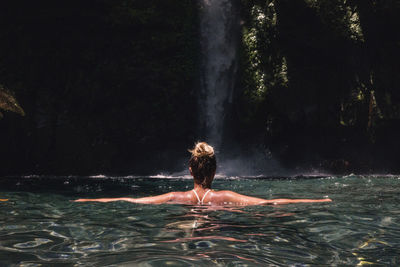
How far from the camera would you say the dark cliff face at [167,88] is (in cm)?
1716

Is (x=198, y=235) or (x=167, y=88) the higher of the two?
(x=167, y=88)

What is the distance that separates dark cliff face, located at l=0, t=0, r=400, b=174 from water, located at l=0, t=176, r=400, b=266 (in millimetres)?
12049

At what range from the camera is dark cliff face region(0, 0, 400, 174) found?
17.2 meters

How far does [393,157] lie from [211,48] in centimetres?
929

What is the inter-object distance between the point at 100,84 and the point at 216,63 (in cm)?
518

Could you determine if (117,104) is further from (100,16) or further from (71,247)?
(71,247)

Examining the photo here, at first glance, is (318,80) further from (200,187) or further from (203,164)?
(203,164)

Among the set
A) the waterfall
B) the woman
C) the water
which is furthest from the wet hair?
the waterfall

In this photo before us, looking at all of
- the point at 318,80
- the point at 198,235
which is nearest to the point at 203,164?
the point at 198,235

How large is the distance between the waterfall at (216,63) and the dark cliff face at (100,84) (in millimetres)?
512

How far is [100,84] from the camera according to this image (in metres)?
18.0

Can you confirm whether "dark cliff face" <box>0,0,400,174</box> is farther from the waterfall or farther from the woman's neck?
the woman's neck

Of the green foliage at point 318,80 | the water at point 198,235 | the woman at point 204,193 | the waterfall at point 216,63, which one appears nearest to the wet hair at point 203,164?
the woman at point 204,193

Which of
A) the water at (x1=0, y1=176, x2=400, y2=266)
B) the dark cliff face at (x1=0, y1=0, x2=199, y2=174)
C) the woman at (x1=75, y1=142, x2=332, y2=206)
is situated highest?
the dark cliff face at (x1=0, y1=0, x2=199, y2=174)
